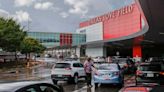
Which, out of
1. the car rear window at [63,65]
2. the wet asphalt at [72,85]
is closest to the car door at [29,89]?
the wet asphalt at [72,85]

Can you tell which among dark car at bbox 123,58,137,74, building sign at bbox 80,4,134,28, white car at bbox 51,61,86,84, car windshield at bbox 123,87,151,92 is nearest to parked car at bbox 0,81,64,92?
car windshield at bbox 123,87,151,92

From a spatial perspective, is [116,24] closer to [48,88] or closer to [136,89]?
[136,89]

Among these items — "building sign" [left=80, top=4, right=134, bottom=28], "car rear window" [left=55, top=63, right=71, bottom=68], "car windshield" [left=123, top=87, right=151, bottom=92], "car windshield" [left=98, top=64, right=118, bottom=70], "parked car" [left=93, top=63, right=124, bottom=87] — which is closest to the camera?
"car windshield" [left=123, top=87, right=151, bottom=92]

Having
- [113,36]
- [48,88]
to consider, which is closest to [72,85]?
[48,88]

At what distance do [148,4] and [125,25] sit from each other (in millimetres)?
84745

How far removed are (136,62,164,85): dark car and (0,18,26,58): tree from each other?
3071 centimetres

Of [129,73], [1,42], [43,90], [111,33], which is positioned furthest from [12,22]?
[111,33]

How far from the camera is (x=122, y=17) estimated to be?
4213 inches

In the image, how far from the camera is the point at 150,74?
18.7 meters

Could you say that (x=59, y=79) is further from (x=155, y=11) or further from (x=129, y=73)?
(x=129, y=73)

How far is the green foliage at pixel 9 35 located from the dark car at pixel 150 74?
30709mm

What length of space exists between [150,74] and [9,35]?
3264 cm

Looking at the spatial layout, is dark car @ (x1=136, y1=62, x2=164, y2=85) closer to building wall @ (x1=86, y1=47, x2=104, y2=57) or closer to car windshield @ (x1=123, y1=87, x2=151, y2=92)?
car windshield @ (x1=123, y1=87, x2=151, y2=92)

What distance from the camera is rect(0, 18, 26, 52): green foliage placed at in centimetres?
4744
